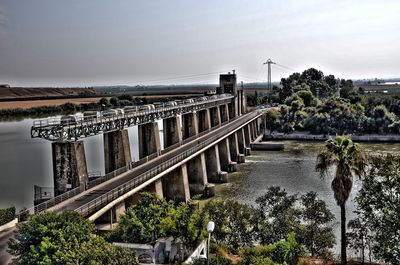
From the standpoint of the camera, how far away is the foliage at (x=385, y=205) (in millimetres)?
17672

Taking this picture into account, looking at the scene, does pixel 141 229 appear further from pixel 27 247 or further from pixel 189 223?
pixel 27 247

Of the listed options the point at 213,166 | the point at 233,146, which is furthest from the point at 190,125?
the point at 233,146

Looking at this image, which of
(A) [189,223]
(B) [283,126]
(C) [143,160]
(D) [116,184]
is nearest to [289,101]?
(B) [283,126]

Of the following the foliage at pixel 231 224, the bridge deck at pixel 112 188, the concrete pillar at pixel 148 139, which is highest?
the concrete pillar at pixel 148 139

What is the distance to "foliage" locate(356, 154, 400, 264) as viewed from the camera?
58.0 feet

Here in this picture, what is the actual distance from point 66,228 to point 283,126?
249 ft

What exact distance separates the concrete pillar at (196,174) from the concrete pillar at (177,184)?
5020 millimetres

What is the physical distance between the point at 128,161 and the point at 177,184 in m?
6.25

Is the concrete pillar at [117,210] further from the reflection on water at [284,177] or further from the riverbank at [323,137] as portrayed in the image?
the riverbank at [323,137]

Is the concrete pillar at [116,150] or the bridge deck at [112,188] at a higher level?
the concrete pillar at [116,150]

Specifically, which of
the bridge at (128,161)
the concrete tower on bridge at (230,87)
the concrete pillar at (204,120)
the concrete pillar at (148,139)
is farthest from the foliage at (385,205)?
the concrete tower on bridge at (230,87)

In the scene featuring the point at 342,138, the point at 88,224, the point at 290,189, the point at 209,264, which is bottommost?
the point at 290,189

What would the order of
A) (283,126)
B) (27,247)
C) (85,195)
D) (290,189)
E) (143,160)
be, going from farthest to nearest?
(283,126), (290,189), (143,160), (85,195), (27,247)

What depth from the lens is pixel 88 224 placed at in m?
18.4
